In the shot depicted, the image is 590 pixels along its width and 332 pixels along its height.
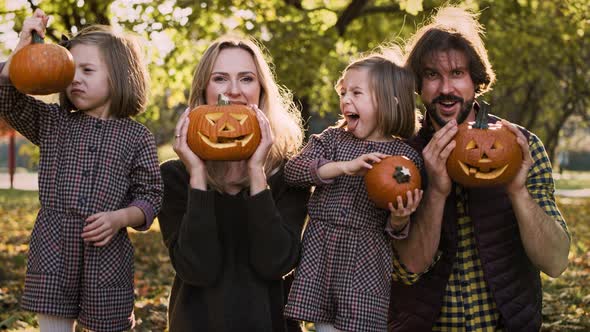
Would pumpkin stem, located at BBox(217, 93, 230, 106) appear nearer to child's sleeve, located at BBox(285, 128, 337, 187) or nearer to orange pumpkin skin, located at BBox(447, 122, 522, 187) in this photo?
child's sleeve, located at BBox(285, 128, 337, 187)

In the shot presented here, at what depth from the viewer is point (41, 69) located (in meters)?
3.24

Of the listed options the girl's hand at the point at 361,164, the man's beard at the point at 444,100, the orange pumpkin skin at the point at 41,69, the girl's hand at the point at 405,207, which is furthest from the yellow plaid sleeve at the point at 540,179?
the orange pumpkin skin at the point at 41,69

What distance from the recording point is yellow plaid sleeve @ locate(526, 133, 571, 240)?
3.74 m

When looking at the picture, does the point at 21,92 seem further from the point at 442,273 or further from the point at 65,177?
the point at 442,273

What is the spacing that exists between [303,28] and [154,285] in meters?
5.42

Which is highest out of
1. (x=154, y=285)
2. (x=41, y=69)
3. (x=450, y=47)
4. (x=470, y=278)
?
(x=450, y=47)

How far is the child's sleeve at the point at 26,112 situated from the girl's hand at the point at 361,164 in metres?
1.43

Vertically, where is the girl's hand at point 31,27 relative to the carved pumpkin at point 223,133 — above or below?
above

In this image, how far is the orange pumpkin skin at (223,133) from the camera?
325 centimetres

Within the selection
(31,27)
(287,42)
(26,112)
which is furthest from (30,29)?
(287,42)

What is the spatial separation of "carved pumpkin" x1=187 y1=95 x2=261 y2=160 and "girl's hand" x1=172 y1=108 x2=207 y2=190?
0.9 inches

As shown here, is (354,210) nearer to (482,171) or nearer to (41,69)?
(482,171)

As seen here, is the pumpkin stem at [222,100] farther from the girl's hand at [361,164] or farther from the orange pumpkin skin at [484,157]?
the orange pumpkin skin at [484,157]

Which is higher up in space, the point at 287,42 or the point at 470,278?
the point at 287,42
